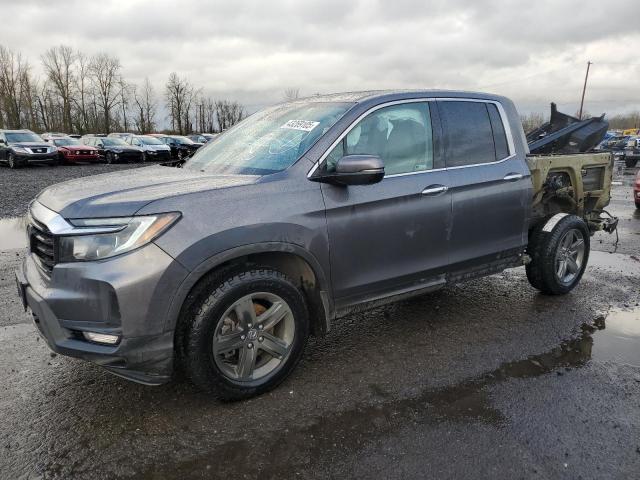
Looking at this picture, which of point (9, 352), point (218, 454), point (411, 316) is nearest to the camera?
point (218, 454)

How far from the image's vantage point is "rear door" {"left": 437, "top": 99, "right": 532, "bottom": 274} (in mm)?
3883

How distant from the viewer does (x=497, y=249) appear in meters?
4.23

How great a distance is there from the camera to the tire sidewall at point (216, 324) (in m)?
2.77

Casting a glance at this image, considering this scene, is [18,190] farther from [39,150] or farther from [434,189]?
[434,189]

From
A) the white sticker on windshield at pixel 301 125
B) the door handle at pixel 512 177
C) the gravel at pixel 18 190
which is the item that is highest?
the white sticker on windshield at pixel 301 125

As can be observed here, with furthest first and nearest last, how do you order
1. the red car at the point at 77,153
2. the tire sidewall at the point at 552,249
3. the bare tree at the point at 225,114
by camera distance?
the bare tree at the point at 225,114 < the red car at the point at 77,153 < the tire sidewall at the point at 552,249

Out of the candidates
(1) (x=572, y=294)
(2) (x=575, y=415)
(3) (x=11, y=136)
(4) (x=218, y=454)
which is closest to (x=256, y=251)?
(4) (x=218, y=454)

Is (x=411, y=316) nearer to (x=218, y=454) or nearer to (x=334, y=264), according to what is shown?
(x=334, y=264)

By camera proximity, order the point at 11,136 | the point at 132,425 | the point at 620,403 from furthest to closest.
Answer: the point at 11,136 < the point at 620,403 < the point at 132,425

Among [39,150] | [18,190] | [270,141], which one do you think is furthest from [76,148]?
[270,141]

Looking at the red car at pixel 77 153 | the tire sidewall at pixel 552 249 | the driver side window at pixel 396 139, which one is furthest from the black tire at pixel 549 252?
the red car at pixel 77 153

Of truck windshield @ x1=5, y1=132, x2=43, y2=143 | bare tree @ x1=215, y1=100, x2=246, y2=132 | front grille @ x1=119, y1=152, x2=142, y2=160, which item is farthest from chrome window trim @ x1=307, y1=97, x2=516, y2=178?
bare tree @ x1=215, y1=100, x2=246, y2=132

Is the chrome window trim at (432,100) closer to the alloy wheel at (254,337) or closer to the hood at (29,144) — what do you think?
the alloy wheel at (254,337)

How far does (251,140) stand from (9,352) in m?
2.41
